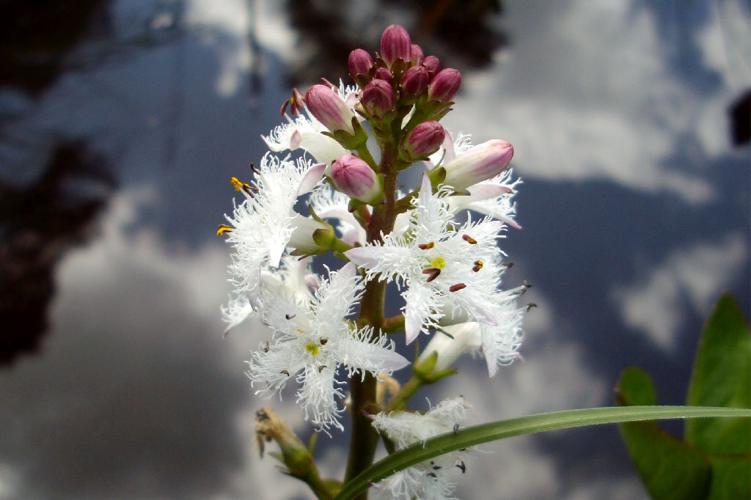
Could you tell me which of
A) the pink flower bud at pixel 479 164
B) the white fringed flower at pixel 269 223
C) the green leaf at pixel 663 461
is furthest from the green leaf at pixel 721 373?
the white fringed flower at pixel 269 223

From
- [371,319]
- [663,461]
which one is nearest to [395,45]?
[371,319]

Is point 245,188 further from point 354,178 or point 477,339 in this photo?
point 477,339

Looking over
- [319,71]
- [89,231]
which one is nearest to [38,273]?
[89,231]

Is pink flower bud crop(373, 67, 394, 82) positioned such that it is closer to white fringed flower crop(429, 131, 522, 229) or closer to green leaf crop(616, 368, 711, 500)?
white fringed flower crop(429, 131, 522, 229)

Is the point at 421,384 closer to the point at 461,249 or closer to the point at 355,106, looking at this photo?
the point at 461,249

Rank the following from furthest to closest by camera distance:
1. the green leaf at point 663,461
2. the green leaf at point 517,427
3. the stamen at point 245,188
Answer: the green leaf at point 663,461 < the stamen at point 245,188 < the green leaf at point 517,427

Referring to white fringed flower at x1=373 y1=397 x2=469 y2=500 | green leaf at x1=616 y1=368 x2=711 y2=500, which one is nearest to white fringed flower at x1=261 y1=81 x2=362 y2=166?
white fringed flower at x1=373 y1=397 x2=469 y2=500

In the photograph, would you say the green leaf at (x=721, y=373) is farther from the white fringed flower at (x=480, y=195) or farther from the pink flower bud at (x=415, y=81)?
the pink flower bud at (x=415, y=81)
